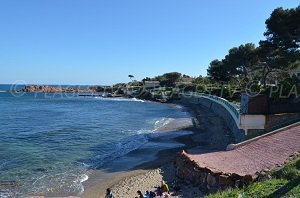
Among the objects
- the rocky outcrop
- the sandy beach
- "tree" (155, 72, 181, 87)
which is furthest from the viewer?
"tree" (155, 72, 181, 87)

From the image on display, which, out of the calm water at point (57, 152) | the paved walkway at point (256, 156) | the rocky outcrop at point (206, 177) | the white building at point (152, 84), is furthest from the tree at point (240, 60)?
→ the white building at point (152, 84)

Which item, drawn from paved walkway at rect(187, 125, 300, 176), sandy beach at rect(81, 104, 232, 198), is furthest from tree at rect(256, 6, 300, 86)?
paved walkway at rect(187, 125, 300, 176)

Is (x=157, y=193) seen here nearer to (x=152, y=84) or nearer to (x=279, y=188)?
(x=279, y=188)

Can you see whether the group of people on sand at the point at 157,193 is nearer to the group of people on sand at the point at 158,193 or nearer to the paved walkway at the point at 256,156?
the group of people on sand at the point at 158,193

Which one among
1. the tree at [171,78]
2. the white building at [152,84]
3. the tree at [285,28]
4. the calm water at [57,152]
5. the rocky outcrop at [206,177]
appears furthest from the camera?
the white building at [152,84]

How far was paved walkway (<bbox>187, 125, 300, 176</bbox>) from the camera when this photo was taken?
1409 cm

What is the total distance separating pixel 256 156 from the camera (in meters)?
15.9

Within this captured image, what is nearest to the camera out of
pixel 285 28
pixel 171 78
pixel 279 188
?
pixel 279 188

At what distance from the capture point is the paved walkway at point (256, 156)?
14.1 meters

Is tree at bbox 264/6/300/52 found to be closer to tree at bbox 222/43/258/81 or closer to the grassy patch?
the grassy patch

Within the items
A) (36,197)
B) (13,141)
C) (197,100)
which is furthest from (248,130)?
(197,100)

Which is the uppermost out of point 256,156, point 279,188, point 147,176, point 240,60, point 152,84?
point 240,60

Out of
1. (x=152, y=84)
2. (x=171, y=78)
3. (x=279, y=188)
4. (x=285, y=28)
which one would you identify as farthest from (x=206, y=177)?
(x=152, y=84)

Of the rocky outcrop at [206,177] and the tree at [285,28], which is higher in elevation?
the tree at [285,28]
